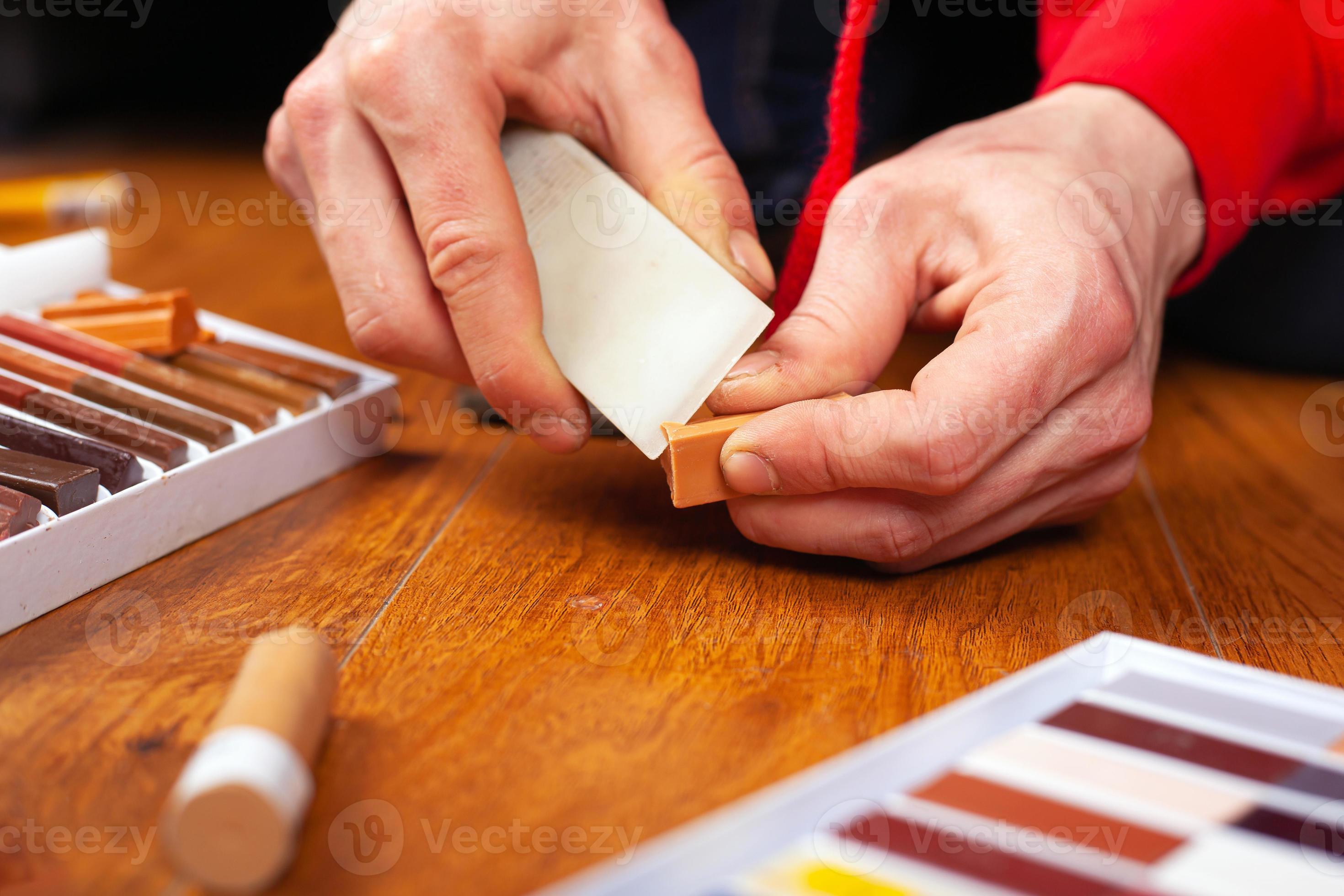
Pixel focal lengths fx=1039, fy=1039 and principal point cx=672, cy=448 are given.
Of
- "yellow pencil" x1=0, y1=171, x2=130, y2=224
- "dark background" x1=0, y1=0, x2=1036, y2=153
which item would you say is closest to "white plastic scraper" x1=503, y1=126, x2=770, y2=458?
"dark background" x1=0, y1=0, x2=1036, y2=153

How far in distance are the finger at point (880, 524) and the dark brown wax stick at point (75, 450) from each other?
0.34 meters

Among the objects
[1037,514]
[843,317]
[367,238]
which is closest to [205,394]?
[367,238]

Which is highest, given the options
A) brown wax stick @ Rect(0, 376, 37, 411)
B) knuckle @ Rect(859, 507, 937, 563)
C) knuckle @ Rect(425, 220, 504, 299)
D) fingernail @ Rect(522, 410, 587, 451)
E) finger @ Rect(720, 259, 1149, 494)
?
knuckle @ Rect(425, 220, 504, 299)

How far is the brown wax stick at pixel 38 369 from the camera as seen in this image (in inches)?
26.1

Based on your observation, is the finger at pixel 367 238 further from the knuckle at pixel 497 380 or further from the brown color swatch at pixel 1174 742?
the brown color swatch at pixel 1174 742

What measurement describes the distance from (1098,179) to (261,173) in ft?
6.10

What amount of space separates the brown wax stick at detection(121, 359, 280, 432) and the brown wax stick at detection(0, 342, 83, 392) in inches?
1.6

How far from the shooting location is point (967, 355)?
1.80 feet

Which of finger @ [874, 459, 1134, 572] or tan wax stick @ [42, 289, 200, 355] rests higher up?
tan wax stick @ [42, 289, 200, 355]

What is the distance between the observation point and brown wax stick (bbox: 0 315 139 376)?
710mm

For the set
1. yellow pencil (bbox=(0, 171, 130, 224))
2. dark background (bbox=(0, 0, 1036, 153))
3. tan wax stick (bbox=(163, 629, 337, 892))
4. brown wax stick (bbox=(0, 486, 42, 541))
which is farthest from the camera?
yellow pencil (bbox=(0, 171, 130, 224))

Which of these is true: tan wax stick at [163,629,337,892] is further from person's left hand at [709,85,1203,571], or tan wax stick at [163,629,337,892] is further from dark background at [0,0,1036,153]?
dark background at [0,0,1036,153]

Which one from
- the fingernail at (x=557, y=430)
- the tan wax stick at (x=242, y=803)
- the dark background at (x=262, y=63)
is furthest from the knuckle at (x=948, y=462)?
the dark background at (x=262, y=63)

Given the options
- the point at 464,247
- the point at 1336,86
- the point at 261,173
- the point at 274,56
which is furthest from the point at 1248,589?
the point at 274,56
